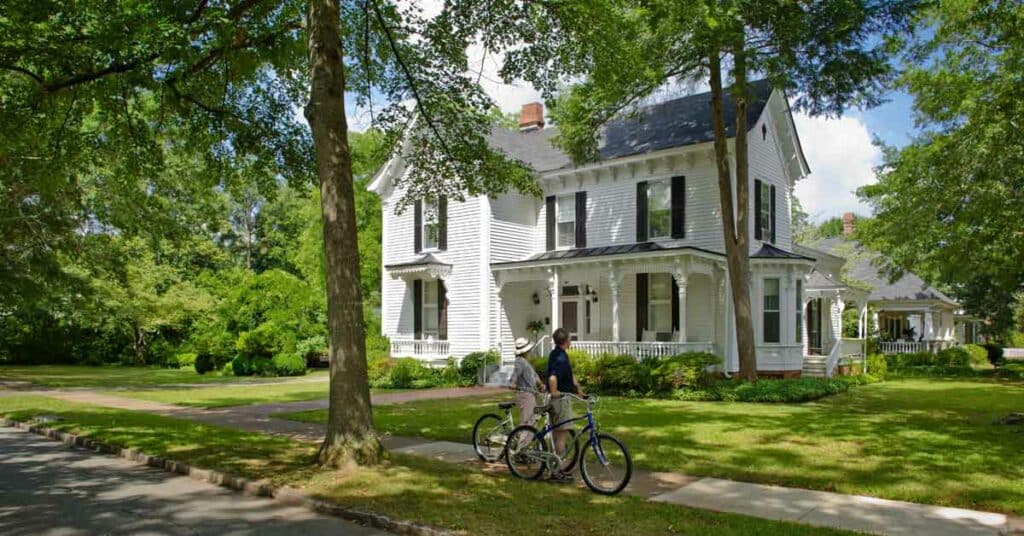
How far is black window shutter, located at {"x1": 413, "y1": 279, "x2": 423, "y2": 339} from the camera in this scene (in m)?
27.4

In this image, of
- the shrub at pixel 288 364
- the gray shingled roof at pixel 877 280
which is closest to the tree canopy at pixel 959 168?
the gray shingled roof at pixel 877 280

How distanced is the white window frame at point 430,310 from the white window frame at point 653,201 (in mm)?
8552

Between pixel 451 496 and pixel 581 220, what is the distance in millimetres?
17640

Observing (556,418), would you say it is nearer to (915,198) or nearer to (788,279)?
(788,279)

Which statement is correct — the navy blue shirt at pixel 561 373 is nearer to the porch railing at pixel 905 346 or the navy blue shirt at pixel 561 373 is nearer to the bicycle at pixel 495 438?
the bicycle at pixel 495 438

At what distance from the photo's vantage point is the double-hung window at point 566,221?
2522 centimetres

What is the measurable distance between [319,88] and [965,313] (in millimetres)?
53683

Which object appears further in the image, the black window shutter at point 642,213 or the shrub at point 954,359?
the shrub at point 954,359

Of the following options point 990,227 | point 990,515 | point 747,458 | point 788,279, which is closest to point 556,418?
point 747,458

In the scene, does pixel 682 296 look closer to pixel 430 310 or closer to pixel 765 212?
pixel 765 212

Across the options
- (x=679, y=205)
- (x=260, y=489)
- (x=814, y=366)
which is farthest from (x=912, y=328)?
(x=260, y=489)

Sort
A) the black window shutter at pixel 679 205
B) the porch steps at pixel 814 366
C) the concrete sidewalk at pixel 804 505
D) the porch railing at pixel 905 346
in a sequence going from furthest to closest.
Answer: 1. the porch railing at pixel 905 346
2. the porch steps at pixel 814 366
3. the black window shutter at pixel 679 205
4. the concrete sidewalk at pixel 804 505

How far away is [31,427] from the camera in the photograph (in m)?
14.0

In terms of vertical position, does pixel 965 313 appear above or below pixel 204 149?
below
